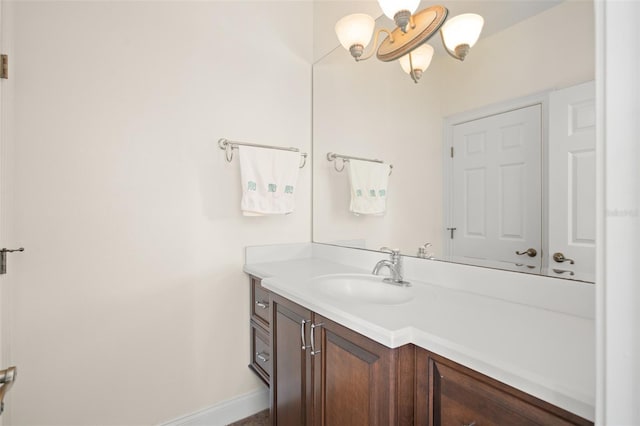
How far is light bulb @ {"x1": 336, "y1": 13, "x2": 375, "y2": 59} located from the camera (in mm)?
1545

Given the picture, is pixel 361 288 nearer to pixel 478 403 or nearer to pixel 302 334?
pixel 302 334

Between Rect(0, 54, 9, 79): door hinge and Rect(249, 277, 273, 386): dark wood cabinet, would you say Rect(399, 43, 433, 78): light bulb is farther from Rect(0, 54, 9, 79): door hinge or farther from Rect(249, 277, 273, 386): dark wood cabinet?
Rect(0, 54, 9, 79): door hinge

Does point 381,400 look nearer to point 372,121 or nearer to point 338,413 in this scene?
point 338,413

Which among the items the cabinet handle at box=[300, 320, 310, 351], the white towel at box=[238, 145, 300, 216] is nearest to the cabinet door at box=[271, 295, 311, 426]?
the cabinet handle at box=[300, 320, 310, 351]

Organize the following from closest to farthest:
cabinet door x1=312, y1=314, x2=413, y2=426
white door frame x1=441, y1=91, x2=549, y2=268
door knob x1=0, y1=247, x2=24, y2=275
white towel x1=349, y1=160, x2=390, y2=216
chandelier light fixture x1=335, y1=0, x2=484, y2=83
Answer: cabinet door x1=312, y1=314, x2=413, y2=426, white door frame x1=441, y1=91, x2=549, y2=268, door knob x1=0, y1=247, x2=24, y2=275, chandelier light fixture x1=335, y1=0, x2=484, y2=83, white towel x1=349, y1=160, x2=390, y2=216

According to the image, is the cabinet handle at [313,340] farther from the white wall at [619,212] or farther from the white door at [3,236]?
the white door at [3,236]

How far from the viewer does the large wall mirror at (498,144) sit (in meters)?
0.95

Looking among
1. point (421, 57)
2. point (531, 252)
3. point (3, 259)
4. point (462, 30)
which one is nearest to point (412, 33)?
point (421, 57)

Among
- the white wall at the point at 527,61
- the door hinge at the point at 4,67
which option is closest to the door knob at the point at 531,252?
the white wall at the point at 527,61

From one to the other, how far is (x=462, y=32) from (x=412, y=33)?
0.81 ft

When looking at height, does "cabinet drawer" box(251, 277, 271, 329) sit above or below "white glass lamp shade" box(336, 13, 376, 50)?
below

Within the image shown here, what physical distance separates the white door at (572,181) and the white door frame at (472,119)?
0.06 ft

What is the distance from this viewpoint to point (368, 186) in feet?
5.80

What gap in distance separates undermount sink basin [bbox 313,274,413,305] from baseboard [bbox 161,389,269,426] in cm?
95
